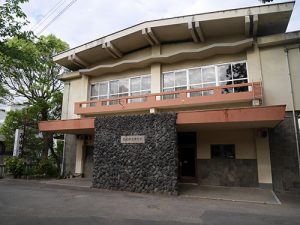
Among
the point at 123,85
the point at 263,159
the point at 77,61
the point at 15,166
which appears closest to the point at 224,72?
the point at 263,159

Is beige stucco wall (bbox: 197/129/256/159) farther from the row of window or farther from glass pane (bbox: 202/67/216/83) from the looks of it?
glass pane (bbox: 202/67/216/83)

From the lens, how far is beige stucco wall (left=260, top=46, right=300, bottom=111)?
10.6 metres

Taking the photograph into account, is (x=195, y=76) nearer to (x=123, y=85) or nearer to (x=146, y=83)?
(x=146, y=83)

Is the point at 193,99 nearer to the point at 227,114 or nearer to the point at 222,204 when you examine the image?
the point at 227,114

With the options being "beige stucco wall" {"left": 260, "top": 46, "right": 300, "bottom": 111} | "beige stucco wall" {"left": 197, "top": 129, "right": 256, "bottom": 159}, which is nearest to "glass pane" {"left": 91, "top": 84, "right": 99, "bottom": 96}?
"beige stucco wall" {"left": 197, "top": 129, "right": 256, "bottom": 159}

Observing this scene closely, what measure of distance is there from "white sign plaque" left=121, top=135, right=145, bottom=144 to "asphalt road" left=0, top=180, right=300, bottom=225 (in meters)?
2.57

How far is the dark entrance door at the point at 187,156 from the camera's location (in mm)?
12551

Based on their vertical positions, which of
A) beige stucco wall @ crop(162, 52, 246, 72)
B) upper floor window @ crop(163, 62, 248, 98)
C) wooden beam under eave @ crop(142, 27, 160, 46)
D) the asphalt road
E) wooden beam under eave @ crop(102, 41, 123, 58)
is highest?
wooden beam under eave @ crop(142, 27, 160, 46)

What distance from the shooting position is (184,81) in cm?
1280

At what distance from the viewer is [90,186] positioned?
11586 mm

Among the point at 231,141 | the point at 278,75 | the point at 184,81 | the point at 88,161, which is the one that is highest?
the point at 184,81

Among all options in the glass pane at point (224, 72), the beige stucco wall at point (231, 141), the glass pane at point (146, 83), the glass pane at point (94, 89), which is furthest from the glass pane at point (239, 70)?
the glass pane at point (94, 89)

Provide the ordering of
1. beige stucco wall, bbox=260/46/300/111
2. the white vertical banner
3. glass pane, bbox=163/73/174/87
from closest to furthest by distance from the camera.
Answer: beige stucco wall, bbox=260/46/300/111
glass pane, bbox=163/73/174/87
the white vertical banner

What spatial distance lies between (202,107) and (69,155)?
932cm
